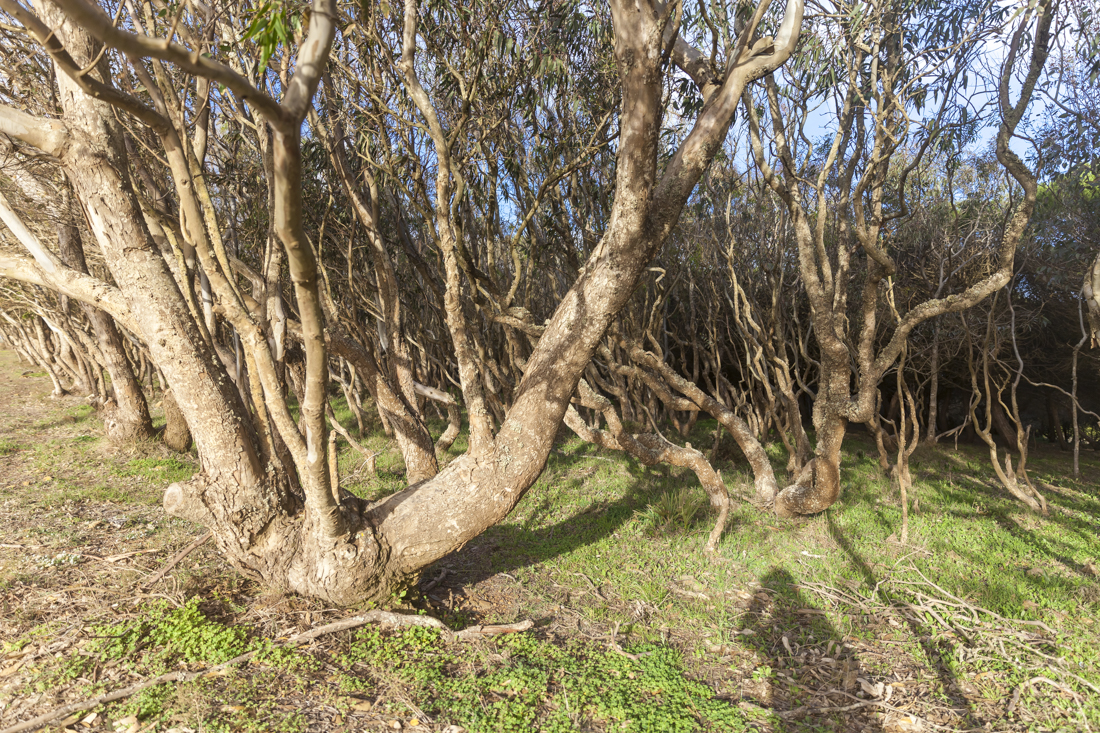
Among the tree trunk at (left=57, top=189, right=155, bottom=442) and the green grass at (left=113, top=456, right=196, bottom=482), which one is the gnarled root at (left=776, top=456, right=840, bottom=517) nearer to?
the green grass at (left=113, top=456, right=196, bottom=482)

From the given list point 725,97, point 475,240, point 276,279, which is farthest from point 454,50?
point 725,97

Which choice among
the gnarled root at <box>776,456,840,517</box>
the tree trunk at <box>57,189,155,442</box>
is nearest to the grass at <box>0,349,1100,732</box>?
the gnarled root at <box>776,456,840,517</box>

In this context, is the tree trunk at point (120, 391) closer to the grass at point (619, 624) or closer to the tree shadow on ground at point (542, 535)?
A: the grass at point (619, 624)

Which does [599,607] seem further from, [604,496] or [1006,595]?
[1006,595]

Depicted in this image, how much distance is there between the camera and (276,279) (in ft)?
15.4

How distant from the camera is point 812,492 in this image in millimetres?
5348

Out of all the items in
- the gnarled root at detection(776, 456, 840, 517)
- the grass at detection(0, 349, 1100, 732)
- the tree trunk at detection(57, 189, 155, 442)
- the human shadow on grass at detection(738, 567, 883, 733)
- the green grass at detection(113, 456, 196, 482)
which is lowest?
the human shadow on grass at detection(738, 567, 883, 733)

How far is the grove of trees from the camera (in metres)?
3.35

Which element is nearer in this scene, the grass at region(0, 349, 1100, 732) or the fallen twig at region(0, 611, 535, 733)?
the fallen twig at region(0, 611, 535, 733)

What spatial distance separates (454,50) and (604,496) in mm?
5319

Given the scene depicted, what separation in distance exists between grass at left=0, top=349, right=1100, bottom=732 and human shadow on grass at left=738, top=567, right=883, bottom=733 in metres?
0.01

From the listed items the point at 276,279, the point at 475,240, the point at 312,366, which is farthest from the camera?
the point at 475,240

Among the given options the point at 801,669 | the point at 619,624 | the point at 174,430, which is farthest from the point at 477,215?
the point at 801,669

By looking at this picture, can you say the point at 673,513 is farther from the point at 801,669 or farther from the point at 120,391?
the point at 120,391
